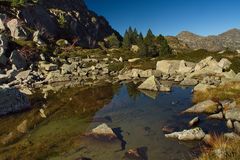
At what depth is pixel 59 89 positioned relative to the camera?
4116cm

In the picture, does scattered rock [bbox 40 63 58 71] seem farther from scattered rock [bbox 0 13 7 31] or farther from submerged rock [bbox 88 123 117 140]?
submerged rock [bbox 88 123 117 140]

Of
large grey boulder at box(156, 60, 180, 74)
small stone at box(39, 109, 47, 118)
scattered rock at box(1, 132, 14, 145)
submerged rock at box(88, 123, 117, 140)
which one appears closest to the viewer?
submerged rock at box(88, 123, 117, 140)

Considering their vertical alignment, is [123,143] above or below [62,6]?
below

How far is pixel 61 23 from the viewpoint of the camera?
13000 centimetres

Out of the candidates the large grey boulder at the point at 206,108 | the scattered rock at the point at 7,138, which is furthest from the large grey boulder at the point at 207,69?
the scattered rock at the point at 7,138

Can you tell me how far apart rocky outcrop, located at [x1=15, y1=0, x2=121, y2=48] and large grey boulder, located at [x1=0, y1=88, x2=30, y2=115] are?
63817 mm

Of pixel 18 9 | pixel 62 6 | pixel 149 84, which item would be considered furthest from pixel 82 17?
pixel 149 84

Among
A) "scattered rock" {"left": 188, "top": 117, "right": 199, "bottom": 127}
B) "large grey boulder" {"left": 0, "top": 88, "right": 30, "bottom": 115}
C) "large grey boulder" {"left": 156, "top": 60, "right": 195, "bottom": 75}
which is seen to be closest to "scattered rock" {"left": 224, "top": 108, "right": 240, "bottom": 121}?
"scattered rock" {"left": 188, "top": 117, "right": 199, "bottom": 127}

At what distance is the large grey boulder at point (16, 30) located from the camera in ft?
284

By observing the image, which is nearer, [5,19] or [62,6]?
[5,19]

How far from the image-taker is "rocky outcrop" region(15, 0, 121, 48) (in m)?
109

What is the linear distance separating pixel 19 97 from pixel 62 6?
504 feet

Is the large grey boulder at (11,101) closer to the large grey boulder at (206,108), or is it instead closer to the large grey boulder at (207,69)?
the large grey boulder at (206,108)

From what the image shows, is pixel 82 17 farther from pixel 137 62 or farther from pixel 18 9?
pixel 137 62
